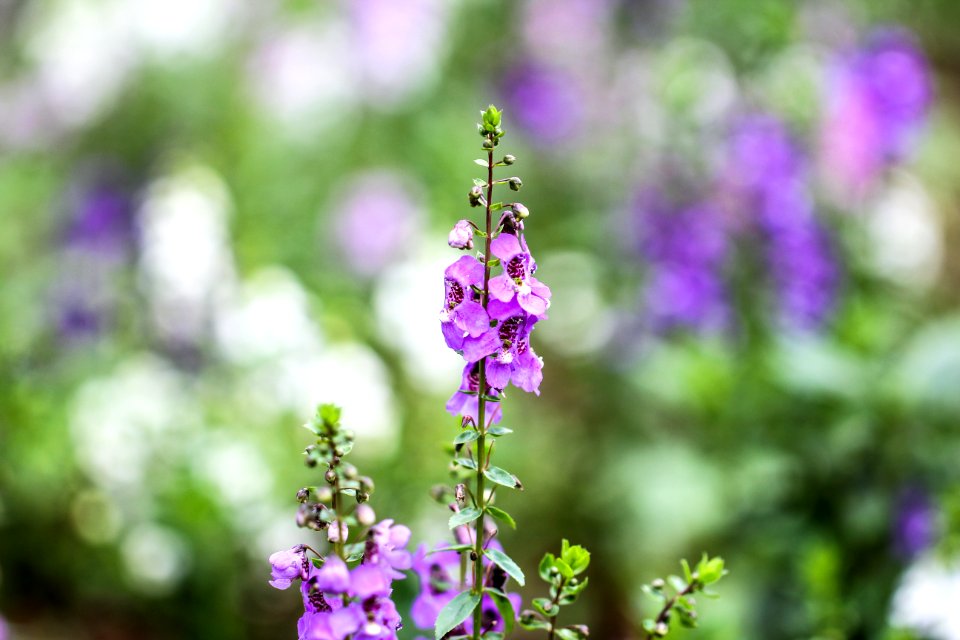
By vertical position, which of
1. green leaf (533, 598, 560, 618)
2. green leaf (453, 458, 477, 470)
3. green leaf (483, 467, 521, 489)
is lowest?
green leaf (533, 598, 560, 618)

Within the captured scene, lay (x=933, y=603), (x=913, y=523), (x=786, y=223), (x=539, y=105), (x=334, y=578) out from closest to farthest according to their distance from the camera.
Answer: (x=334, y=578) < (x=933, y=603) < (x=913, y=523) < (x=786, y=223) < (x=539, y=105)

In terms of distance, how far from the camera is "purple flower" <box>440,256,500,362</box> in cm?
97

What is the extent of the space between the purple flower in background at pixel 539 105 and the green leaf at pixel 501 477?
11.8 ft

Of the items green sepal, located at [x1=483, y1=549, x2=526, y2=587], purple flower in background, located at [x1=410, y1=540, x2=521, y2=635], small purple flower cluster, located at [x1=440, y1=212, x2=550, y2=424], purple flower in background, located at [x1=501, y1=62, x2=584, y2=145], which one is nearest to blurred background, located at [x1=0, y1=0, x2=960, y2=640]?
purple flower in background, located at [x1=501, y1=62, x2=584, y2=145]

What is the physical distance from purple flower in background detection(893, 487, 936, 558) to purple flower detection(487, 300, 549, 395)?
134 cm

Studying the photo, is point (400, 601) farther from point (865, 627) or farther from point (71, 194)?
point (71, 194)

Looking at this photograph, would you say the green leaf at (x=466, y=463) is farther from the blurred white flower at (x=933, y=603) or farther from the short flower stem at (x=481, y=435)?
the blurred white flower at (x=933, y=603)

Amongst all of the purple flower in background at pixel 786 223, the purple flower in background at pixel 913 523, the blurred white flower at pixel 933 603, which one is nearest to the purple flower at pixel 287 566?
the blurred white flower at pixel 933 603

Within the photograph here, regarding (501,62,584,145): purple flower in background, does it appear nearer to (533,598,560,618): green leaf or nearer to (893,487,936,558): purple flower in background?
(893,487,936,558): purple flower in background

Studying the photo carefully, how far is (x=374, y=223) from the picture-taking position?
3785 mm

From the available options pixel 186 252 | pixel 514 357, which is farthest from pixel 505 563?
pixel 186 252

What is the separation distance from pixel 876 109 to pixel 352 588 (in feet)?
7.52

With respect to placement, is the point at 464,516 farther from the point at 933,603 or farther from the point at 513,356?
the point at 933,603

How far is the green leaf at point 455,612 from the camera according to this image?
97cm
